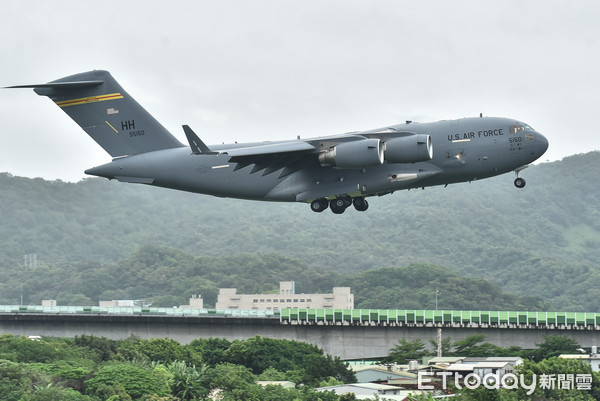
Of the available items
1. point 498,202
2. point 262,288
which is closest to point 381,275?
point 262,288

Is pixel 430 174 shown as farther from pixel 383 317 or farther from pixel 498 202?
pixel 498 202

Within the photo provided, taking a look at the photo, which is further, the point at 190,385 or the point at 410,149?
the point at 190,385

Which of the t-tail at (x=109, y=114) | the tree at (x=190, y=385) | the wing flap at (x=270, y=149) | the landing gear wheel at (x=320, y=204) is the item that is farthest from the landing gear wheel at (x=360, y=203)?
the tree at (x=190, y=385)

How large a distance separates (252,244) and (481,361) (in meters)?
121

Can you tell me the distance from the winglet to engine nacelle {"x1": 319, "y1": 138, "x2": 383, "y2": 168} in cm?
451

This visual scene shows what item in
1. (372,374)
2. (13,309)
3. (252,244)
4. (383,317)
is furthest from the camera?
(252,244)

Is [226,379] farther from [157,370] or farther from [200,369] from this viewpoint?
[200,369]

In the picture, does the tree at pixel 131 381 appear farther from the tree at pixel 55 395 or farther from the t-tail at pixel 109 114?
the t-tail at pixel 109 114

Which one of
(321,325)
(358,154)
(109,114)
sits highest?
(109,114)

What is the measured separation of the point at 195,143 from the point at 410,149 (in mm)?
7747

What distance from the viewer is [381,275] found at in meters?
156

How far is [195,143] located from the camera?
40625 mm

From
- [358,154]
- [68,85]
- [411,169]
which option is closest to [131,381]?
[68,85]

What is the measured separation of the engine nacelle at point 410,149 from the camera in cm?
4000
